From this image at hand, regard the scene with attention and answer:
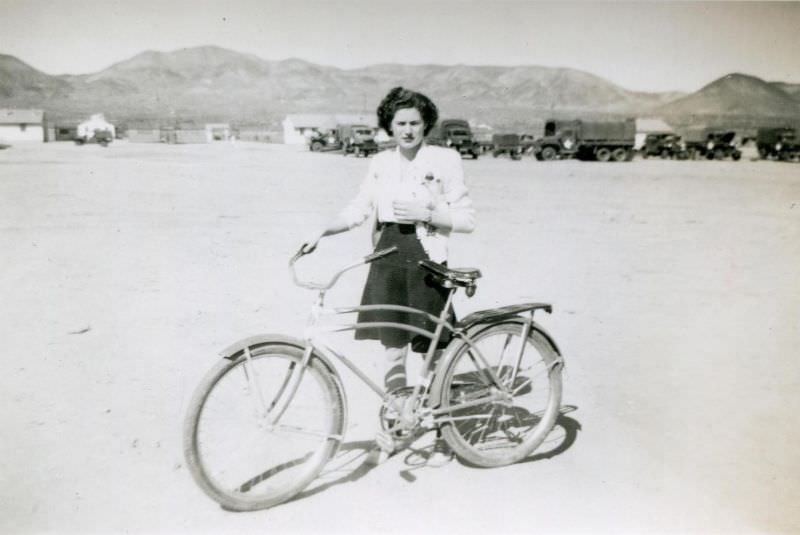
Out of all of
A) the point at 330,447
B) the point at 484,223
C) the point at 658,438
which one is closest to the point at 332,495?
the point at 330,447

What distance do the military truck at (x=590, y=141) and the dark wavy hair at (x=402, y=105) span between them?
28.0 meters

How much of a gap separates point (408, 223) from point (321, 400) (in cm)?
88

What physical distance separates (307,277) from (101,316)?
6.75 ft

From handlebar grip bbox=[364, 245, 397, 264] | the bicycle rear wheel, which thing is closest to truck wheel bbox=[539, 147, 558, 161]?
the bicycle rear wheel

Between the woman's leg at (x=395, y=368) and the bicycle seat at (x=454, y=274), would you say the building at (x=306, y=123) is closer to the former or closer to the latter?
the woman's leg at (x=395, y=368)

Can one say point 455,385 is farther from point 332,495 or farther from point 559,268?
point 559,268

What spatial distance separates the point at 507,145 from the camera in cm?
3225

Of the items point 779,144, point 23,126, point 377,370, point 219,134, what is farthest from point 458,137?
point 219,134

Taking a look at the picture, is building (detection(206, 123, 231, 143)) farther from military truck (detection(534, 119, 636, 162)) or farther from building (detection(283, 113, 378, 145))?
military truck (detection(534, 119, 636, 162))

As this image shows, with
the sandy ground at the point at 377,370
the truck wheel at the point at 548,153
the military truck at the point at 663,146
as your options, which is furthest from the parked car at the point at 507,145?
the sandy ground at the point at 377,370

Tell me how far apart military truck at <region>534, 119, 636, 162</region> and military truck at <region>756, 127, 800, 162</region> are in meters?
6.49

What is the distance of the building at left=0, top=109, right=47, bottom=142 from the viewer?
43728 mm

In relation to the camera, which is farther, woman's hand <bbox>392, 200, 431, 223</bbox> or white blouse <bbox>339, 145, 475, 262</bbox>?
white blouse <bbox>339, 145, 475, 262</bbox>

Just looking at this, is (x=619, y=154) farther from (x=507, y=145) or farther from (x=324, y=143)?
(x=324, y=143)
